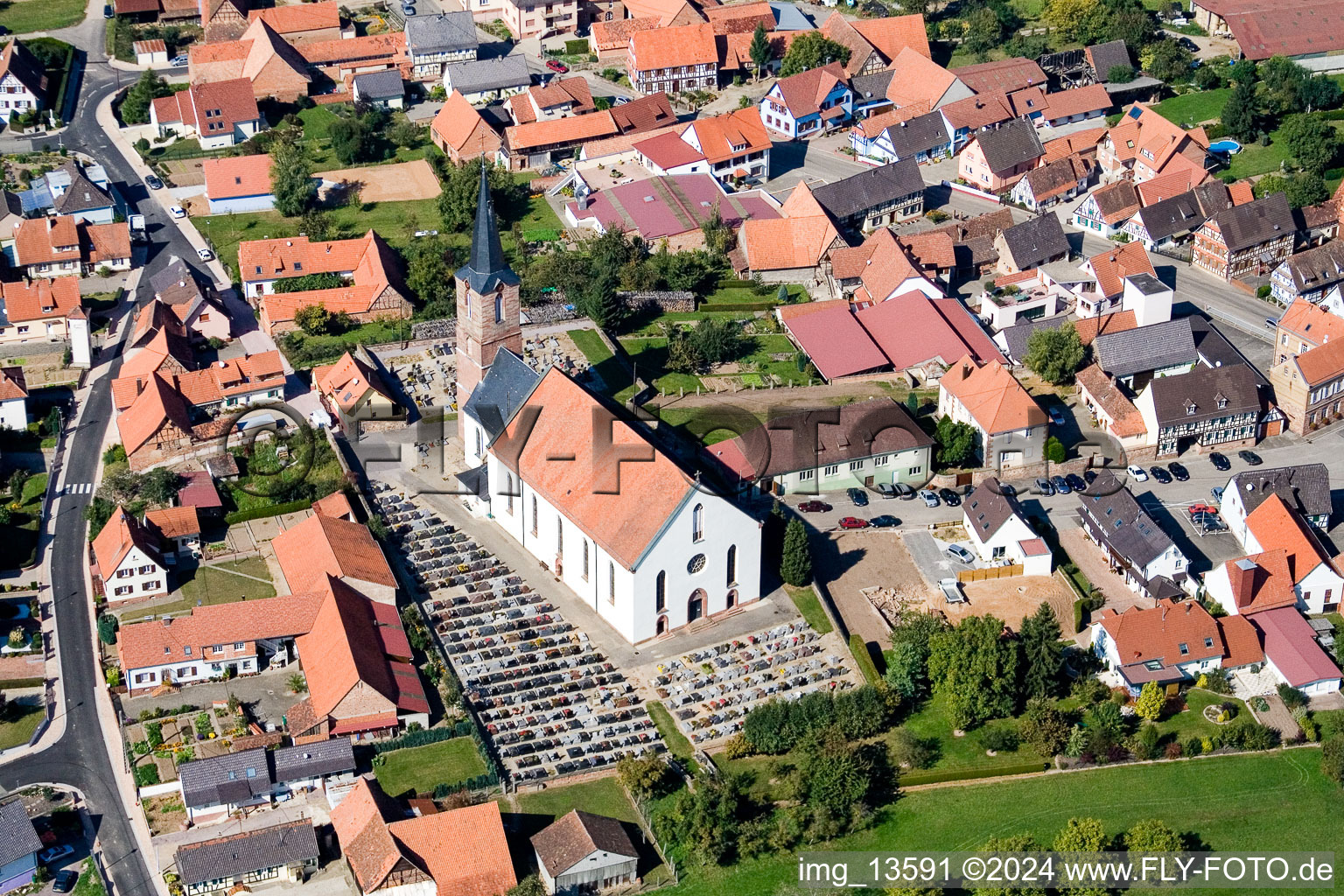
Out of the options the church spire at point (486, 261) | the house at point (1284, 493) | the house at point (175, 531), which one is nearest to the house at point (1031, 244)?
the house at point (1284, 493)

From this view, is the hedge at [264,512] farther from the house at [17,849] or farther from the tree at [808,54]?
the tree at [808,54]

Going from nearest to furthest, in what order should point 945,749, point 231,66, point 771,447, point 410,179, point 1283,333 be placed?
1. point 945,749
2. point 771,447
3. point 1283,333
4. point 410,179
5. point 231,66

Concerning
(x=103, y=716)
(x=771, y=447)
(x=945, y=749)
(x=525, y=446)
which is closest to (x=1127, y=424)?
(x=771, y=447)

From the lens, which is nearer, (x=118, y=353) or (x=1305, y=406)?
(x=1305, y=406)

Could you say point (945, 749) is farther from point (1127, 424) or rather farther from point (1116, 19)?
point (1116, 19)

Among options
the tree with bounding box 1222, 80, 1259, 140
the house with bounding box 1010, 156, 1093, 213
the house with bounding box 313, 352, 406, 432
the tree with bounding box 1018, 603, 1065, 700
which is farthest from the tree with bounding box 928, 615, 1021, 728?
the tree with bounding box 1222, 80, 1259, 140
